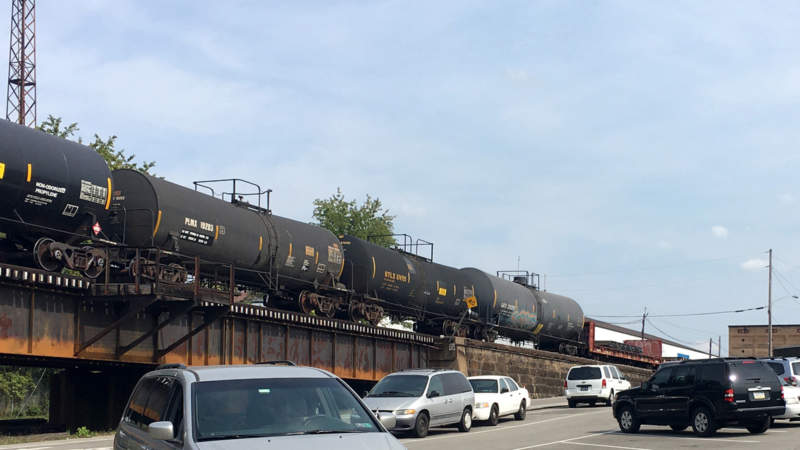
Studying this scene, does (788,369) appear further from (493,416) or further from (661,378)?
(493,416)

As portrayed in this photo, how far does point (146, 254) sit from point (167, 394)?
53.8 feet

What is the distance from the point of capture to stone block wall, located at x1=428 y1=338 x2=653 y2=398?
39.6m

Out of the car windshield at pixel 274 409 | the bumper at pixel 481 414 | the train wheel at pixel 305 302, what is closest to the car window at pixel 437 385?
the bumper at pixel 481 414

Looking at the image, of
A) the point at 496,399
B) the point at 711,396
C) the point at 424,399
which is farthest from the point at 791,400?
the point at 424,399

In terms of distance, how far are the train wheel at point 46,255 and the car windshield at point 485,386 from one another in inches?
482

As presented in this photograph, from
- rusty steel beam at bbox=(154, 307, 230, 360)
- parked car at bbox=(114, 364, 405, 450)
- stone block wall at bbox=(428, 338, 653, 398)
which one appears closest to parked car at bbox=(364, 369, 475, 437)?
rusty steel beam at bbox=(154, 307, 230, 360)

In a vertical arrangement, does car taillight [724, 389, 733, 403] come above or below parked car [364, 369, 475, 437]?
above

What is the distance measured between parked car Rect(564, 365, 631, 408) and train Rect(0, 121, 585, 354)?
7203 millimetres

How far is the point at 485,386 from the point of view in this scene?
26.2 meters

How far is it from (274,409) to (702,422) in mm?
15170

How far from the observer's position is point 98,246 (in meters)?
22.6

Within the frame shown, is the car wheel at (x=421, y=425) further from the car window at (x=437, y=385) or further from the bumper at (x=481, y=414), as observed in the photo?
the bumper at (x=481, y=414)

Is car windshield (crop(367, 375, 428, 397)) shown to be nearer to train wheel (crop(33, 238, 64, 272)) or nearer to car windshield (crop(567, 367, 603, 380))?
train wheel (crop(33, 238, 64, 272))

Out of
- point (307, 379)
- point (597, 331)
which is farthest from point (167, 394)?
point (597, 331)
